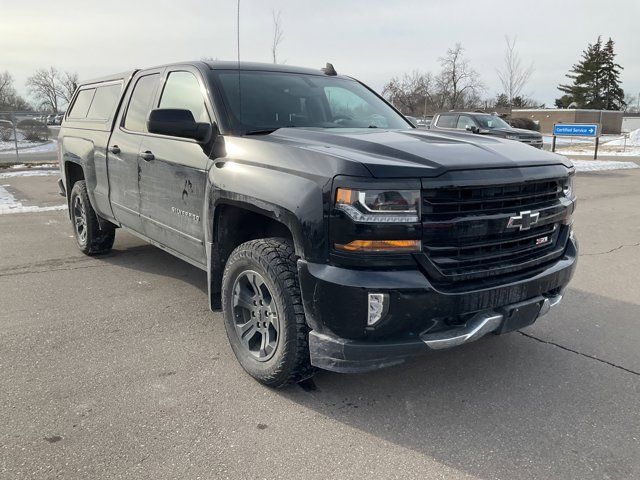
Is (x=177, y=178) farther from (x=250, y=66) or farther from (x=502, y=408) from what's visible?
(x=502, y=408)

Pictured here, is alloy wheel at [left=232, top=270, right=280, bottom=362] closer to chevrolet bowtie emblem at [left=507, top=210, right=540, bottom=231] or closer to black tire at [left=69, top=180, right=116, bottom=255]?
chevrolet bowtie emblem at [left=507, top=210, right=540, bottom=231]

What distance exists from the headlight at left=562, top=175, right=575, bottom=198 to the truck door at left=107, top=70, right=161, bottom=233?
322 centimetres

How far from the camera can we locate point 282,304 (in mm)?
2854

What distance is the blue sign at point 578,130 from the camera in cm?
2079

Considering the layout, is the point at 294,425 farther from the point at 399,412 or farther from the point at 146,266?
the point at 146,266

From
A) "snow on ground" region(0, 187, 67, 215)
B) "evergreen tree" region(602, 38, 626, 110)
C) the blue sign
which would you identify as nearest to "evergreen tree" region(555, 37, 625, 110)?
"evergreen tree" region(602, 38, 626, 110)

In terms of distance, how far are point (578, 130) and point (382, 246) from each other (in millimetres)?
21750

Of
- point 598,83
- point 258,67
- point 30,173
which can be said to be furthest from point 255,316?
point 598,83

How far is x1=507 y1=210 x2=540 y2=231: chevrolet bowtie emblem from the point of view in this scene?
2.83 meters

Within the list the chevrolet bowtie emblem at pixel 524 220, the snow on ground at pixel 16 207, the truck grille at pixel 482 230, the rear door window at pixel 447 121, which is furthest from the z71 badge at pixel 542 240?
the rear door window at pixel 447 121

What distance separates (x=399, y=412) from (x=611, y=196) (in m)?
10.4

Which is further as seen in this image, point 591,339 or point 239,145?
point 591,339

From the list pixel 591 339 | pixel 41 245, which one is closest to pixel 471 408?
pixel 591 339

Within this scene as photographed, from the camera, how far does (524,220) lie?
2896mm
